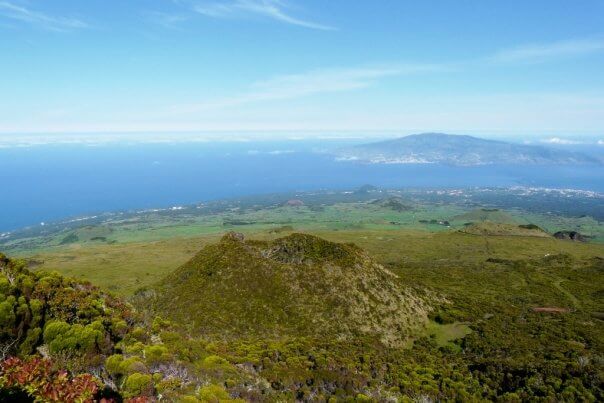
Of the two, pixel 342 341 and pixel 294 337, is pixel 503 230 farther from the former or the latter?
pixel 294 337

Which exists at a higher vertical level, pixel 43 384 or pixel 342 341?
pixel 43 384

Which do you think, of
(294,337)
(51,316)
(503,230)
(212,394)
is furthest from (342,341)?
(503,230)

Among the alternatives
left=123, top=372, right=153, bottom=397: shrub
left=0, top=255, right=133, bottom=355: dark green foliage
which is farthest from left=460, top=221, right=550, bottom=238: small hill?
left=123, top=372, right=153, bottom=397: shrub

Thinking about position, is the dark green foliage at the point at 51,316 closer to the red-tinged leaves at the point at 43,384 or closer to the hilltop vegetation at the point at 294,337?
the hilltop vegetation at the point at 294,337

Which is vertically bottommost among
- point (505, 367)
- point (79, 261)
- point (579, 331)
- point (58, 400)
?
point (79, 261)

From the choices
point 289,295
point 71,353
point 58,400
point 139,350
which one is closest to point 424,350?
point 289,295

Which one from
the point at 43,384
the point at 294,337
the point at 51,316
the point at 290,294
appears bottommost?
the point at 294,337

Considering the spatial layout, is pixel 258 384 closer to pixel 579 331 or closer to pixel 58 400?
pixel 58 400

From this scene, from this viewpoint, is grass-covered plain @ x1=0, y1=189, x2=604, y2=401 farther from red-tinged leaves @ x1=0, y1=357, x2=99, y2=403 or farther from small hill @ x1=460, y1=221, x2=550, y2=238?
small hill @ x1=460, y1=221, x2=550, y2=238
